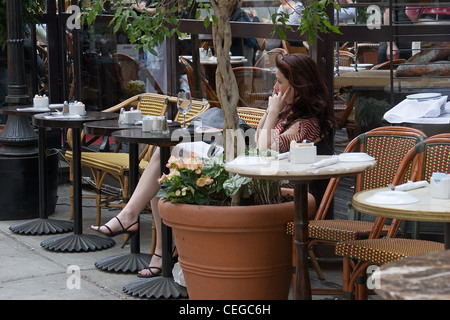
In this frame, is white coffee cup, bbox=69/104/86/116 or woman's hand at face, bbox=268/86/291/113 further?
white coffee cup, bbox=69/104/86/116

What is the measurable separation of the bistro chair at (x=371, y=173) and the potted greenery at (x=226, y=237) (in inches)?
9.1

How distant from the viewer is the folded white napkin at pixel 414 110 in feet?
18.0

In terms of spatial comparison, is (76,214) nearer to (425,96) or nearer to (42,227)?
(42,227)

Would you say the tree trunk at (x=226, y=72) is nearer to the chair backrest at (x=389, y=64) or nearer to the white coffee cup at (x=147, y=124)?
the white coffee cup at (x=147, y=124)

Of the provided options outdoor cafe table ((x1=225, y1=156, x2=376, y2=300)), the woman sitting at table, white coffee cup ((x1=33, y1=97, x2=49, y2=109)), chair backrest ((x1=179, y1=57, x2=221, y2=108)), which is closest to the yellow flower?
outdoor cafe table ((x1=225, y1=156, x2=376, y2=300))

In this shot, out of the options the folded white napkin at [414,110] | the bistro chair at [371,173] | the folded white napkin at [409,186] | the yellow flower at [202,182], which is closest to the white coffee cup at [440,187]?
the folded white napkin at [409,186]

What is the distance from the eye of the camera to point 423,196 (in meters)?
3.79

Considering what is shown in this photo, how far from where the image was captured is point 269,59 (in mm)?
6414

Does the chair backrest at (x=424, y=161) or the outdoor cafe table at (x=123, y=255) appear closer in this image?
the chair backrest at (x=424, y=161)

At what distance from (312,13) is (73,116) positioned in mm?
2339

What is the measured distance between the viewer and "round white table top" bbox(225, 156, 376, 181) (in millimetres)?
3936

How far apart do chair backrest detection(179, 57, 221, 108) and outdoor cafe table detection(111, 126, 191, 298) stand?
1.71 metres

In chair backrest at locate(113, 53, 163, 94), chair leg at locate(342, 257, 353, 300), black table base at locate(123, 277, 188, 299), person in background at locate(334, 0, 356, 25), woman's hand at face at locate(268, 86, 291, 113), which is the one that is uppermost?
person in background at locate(334, 0, 356, 25)

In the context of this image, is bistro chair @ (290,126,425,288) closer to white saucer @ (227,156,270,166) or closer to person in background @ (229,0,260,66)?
white saucer @ (227,156,270,166)
